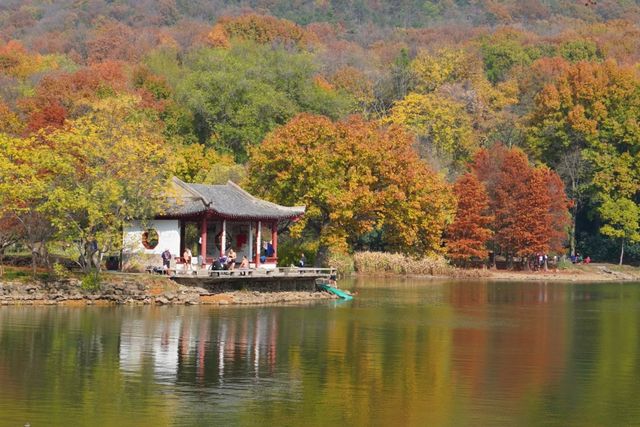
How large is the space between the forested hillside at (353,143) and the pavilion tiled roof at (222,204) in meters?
1.28

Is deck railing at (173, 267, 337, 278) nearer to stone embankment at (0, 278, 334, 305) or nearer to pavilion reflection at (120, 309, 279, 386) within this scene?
stone embankment at (0, 278, 334, 305)

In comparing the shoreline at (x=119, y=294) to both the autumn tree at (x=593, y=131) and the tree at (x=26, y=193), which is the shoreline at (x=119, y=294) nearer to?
the tree at (x=26, y=193)

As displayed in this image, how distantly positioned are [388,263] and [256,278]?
73.7ft

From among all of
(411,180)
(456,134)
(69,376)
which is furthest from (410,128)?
(69,376)

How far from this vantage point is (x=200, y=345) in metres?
36.1

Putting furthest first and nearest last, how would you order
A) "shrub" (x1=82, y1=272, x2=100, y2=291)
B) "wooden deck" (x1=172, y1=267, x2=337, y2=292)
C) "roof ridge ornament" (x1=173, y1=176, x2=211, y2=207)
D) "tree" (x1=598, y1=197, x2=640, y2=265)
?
1. "tree" (x1=598, y1=197, x2=640, y2=265)
2. "roof ridge ornament" (x1=173, y1=176, x2=211, y2=207)
3. "wooden deck" (x1=172, y1=267, x2=337, y2=292)
4. "shrub" (x1=82, y1=272, x2=100, y2=291)

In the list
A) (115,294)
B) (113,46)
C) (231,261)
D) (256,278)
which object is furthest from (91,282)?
(113,46)

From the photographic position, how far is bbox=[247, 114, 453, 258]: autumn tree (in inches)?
2532

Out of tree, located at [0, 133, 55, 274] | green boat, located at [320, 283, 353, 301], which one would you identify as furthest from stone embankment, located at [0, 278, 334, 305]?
green boat, located at [320, 283, 353, 301]

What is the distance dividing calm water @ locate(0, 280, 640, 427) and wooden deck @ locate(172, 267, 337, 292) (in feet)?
8.66

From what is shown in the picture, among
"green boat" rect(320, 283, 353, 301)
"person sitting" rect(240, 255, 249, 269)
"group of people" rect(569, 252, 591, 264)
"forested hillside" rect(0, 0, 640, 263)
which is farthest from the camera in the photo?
"group of people" rect(569, 252, 591, 264)

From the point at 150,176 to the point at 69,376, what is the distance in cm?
1970

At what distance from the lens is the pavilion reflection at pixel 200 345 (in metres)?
31.4

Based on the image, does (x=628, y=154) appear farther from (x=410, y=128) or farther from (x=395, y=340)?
(x=395, y=340)
